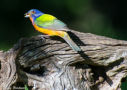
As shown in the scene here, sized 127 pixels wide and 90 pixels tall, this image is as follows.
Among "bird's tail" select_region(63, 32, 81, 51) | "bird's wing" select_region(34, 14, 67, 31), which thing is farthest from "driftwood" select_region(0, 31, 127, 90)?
"bird's wing" select_region(34, 14, 67, 31)

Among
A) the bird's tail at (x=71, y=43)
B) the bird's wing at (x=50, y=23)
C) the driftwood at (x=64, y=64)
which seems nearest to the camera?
the driftwood at (x=64, y=64)

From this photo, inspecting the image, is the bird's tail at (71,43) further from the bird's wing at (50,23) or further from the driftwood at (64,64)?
the bird's wing at (50,23)

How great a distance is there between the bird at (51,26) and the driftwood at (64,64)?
9 centimetres

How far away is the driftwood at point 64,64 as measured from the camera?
2324 millimetres

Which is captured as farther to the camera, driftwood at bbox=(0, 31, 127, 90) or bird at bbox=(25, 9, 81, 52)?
bird at bbox=(25, 9, 81, 52)

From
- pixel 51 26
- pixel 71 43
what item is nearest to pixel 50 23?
pixel 51 26

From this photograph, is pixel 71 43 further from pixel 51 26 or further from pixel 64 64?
pixel 51 26

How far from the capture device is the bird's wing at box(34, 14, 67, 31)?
297 centimetres

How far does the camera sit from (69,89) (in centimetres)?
247

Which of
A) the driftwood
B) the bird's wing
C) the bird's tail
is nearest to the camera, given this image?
the driftwood

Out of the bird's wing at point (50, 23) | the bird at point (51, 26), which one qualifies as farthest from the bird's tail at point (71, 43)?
the bird's wing at point (50, 23)

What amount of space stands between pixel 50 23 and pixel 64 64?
87 cm

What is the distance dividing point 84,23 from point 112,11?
89 cm

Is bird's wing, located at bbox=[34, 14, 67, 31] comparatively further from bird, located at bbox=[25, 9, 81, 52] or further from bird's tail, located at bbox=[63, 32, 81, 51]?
bird's tail, located at bbox=[63, 32, 81, 51]
